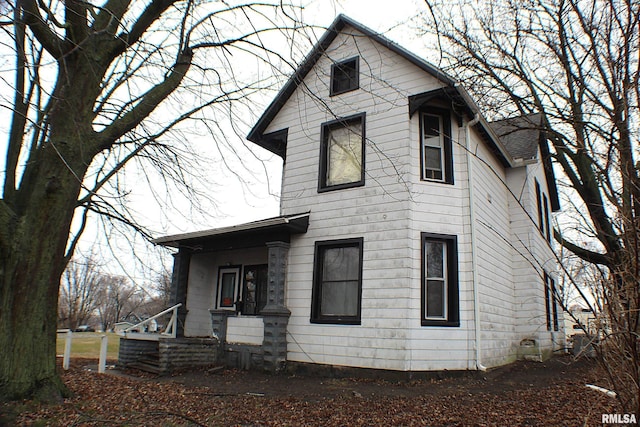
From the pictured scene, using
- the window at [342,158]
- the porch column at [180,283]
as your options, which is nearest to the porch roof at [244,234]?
the porch column at [180,283]

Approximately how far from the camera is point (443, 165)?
34.4 ft

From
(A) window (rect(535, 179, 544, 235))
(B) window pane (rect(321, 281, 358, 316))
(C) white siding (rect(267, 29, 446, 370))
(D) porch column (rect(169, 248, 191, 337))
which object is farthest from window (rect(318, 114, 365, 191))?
(A) window (rect(535, 179, 544, 235))

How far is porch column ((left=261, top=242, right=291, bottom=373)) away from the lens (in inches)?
397

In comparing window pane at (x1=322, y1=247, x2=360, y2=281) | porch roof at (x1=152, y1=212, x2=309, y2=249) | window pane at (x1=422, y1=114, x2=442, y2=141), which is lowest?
window pane at (x1=322, y1=247, x2=360, y2=281)

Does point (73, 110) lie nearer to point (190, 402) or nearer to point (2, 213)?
point (2, 213)

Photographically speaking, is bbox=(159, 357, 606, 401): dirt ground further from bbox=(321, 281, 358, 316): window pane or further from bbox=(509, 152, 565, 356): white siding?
bbox=(509, 152, 565, 356): white siding

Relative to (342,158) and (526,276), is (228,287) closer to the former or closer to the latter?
(342,158)

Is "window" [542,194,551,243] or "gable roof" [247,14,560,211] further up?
"gable roof" [247,14,560,211]

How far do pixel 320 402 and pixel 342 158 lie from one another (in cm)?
601

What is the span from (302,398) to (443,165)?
616cm

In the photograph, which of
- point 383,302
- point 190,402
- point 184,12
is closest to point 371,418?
A: point 190,402

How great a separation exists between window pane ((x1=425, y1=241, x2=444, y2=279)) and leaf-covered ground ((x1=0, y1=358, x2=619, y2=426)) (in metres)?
2.19

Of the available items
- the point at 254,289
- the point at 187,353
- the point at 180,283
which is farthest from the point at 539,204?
the point at 187,353

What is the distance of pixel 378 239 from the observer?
9.75m
